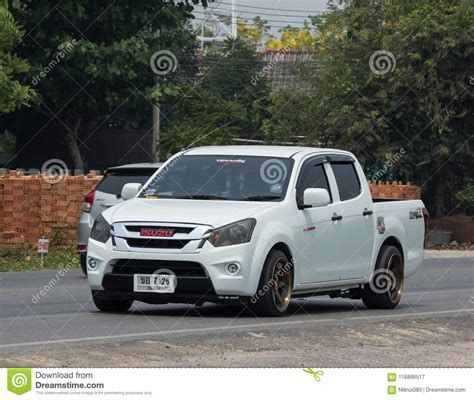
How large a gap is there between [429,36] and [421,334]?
30792 millimetres

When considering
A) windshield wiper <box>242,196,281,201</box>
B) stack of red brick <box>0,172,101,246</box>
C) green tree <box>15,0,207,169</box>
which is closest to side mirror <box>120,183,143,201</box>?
windshield wiper <box>242,196,281,201</box>

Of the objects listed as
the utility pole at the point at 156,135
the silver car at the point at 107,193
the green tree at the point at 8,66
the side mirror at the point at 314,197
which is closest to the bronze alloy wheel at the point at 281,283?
the side mirror at the point at 314,197

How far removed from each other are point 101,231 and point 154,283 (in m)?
0.92

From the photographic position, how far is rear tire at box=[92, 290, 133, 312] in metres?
15.4

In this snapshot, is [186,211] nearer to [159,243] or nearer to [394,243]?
[159,243]

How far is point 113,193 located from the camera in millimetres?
22547

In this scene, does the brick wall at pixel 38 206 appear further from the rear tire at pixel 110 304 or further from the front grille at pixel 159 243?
the front grille at pixel 159 243

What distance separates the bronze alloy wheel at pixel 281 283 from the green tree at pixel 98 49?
1005 inches

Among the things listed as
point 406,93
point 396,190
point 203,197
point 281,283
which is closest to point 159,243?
point 203,197

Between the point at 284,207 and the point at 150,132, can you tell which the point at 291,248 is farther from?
the point at 150,132

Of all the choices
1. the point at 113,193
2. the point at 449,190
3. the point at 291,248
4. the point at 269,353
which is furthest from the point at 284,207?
the point at 449,190

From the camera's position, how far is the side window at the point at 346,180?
16967 millimetres

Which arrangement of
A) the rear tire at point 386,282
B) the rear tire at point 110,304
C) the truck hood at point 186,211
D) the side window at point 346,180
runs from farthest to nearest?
the rear tire at point 386,282
the side window at point 346,180
the rear tire at point 110,304
the truck hood at point 186,211

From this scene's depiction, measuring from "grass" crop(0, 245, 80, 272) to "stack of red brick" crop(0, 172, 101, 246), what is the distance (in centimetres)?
38
